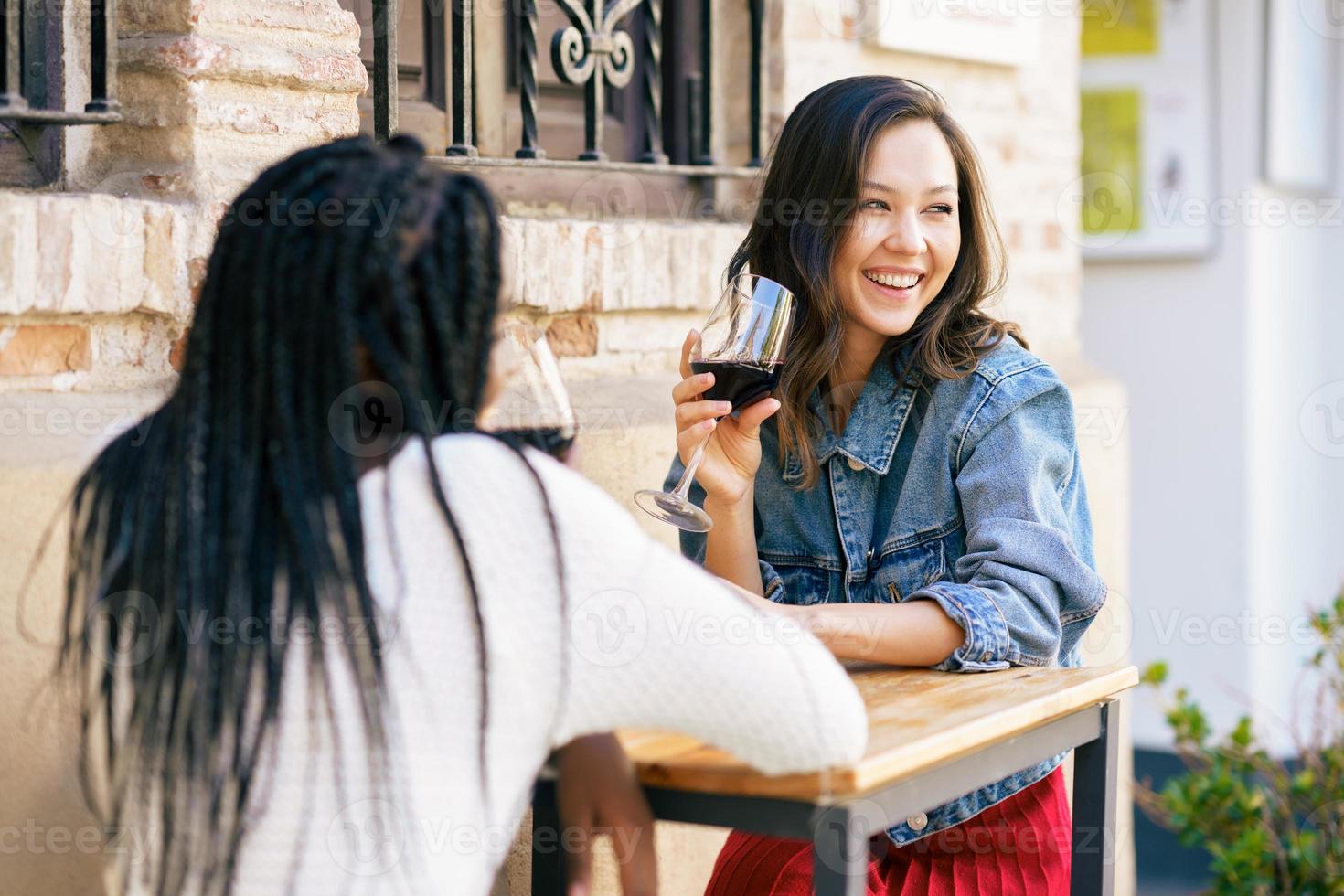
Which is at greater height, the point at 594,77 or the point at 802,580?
the point at 594,77

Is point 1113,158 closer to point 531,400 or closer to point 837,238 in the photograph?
point 837,238

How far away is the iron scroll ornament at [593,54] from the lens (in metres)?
2.82

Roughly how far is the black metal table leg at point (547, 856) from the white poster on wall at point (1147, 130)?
3.61 meters

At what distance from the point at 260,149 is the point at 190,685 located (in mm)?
1238

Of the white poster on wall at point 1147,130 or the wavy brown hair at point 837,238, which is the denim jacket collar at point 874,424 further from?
the white poster on wall at point 1147,130

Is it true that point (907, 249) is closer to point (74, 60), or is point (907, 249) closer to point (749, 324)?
point (749, 324)

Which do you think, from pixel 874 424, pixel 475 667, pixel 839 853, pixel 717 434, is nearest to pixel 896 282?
pixel 874 424

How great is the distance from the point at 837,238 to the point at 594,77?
85cm

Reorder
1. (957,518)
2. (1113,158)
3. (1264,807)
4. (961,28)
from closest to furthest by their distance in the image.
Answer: (957,518), (961,28), (1264,807), (1113,158)

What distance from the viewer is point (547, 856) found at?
7.16ft

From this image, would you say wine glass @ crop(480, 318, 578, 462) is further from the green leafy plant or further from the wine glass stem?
the green leafy plant

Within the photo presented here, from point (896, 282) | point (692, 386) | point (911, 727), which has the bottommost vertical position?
point (911, 727)

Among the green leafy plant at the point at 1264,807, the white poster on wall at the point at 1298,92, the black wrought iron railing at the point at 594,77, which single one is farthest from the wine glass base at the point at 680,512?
the white poster on wall at the point at 1298,92

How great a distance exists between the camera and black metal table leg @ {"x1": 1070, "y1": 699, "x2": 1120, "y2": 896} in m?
2.03
